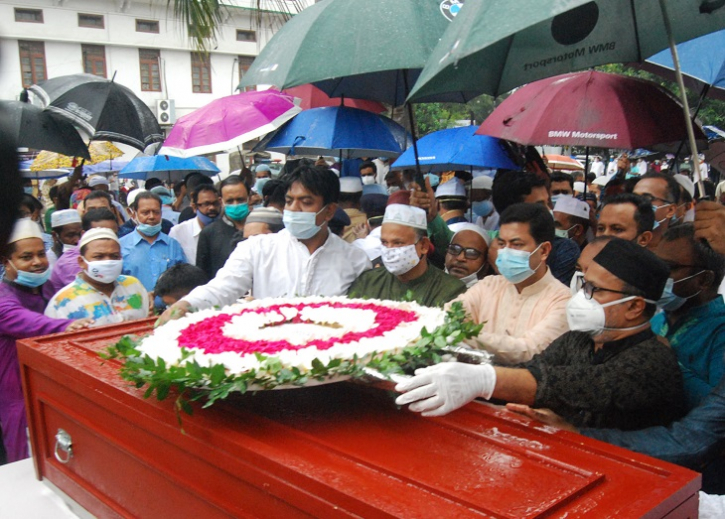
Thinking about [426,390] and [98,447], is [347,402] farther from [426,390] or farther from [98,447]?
[98,447]

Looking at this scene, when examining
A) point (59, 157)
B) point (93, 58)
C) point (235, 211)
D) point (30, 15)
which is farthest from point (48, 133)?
point (93, 58)

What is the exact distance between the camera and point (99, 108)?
5477 millimetres

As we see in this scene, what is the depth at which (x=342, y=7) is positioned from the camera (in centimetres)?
306

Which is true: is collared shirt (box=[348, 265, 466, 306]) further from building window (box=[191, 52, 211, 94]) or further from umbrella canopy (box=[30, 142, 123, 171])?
building window (box=[191, 52, 211, 94])

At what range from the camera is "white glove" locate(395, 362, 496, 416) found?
1595 mm

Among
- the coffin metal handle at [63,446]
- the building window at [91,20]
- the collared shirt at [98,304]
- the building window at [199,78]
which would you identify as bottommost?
the coffin metal handle at [63,446]

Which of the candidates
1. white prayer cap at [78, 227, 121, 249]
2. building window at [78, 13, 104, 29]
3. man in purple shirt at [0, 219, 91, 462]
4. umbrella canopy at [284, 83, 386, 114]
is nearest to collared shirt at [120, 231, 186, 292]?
white prayer cap at [78, 227, 121, 249]

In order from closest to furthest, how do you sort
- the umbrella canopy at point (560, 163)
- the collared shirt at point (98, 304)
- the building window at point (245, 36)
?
the collared shirt at point (98, 304) < the umbrella canopy at point (560, 163) < the building window at point (245, 36)

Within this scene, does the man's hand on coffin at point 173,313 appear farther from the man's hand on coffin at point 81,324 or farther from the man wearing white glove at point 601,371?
the man wearing white glove at point 601,371

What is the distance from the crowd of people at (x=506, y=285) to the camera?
1.86m

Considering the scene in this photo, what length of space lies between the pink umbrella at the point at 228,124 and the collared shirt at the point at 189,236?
2.29ft

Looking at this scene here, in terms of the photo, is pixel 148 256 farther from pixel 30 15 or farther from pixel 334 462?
pixel 30 15

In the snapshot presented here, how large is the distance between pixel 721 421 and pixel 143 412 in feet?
5.62

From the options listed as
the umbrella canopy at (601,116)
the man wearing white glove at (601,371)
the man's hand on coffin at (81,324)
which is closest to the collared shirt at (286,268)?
the man's hand on coffin at (81,324)
